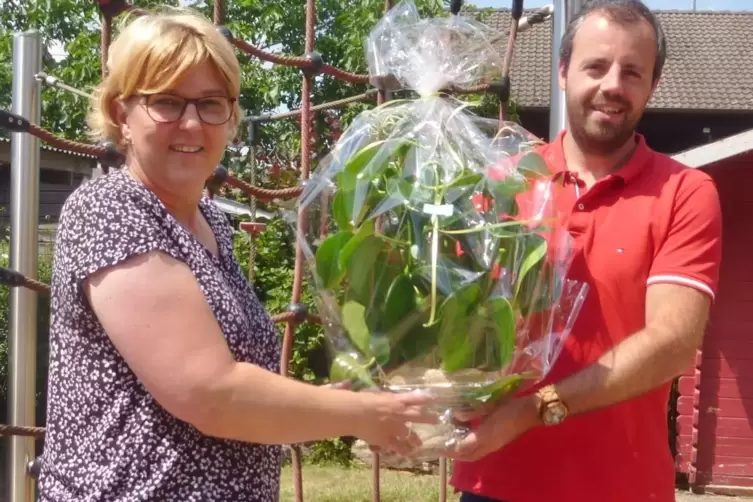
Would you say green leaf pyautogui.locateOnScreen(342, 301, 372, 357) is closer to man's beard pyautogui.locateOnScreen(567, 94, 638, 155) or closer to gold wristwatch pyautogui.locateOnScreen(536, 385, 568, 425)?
gold wristwatch pyautogui.locateOnScreen(536, 385, 568, 425)

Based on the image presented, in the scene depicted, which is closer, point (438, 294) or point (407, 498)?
point (438, 294)

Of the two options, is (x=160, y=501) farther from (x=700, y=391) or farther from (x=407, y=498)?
(x=700, y=391)

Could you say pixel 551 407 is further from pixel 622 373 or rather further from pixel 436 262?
pixel 436 262

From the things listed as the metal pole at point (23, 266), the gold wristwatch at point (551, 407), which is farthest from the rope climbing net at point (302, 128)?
the gold wristwatch at point (551, 407)

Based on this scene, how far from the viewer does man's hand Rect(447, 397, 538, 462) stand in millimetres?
1343

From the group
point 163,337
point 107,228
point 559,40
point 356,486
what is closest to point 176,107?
point 107,228

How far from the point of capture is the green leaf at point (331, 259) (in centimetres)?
126

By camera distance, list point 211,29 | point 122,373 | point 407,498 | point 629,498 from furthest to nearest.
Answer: point 407,498, point 629,498, point 211,29, point 122,373

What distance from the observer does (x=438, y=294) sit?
1.23 m

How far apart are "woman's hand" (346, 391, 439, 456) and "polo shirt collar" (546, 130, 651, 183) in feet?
1.60

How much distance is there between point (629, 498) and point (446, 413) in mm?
457

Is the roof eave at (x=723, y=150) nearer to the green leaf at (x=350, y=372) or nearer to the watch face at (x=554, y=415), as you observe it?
the watch face at (x=554, y=415)

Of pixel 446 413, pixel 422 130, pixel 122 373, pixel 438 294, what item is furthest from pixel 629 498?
pixel 122 373

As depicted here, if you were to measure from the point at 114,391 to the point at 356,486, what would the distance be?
4.56m
